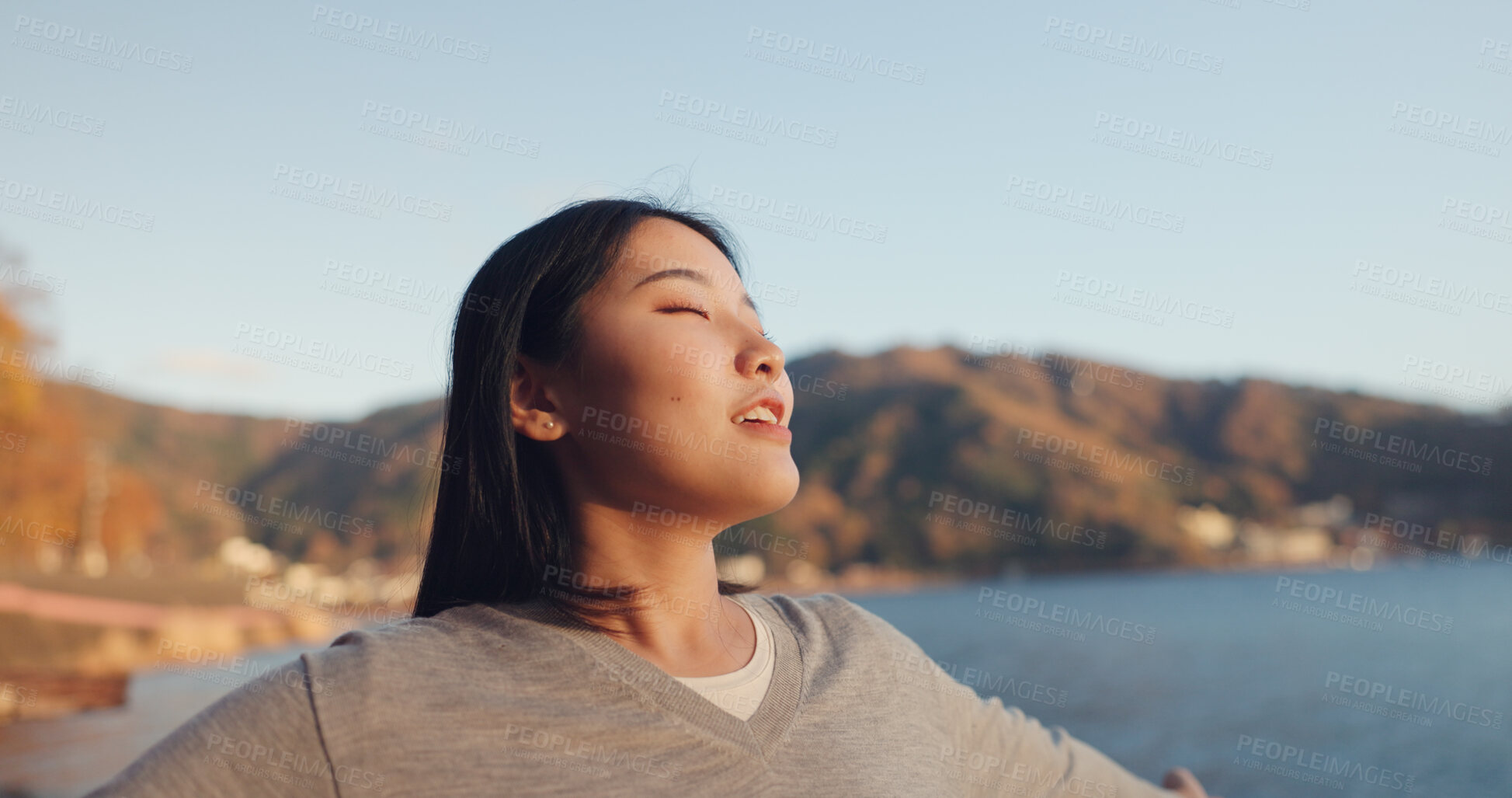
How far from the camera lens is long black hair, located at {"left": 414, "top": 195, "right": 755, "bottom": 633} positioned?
64.7 inches

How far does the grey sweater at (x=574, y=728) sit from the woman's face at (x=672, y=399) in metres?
0.26

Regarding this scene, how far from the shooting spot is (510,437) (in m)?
1.65

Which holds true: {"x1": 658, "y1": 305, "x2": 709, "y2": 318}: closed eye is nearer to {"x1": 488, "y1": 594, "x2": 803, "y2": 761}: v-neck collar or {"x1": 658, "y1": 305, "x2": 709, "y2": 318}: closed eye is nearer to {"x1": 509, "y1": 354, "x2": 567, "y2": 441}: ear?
{"x1": 509, "y1": 354, "x2": 567, "y2": 441}: ear

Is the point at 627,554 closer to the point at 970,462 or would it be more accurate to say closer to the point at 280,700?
the point at 280,700

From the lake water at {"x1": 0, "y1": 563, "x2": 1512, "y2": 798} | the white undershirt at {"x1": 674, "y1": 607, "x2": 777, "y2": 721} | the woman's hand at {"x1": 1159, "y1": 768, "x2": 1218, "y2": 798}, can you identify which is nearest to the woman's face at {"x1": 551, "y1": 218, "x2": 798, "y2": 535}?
the white undershirt at {"x1": 674, "y1": 607, "x2": 777, "y2": 721}

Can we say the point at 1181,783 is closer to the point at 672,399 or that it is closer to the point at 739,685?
the point at 739,685

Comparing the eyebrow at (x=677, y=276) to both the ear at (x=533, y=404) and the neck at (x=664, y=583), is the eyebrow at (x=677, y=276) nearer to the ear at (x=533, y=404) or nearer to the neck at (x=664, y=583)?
the ear at (x=533, y=404)

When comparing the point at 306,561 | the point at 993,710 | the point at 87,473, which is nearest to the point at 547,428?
the point at 993,710

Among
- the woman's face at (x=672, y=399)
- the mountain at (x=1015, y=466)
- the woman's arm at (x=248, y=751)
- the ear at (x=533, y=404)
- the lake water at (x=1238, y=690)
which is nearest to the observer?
the woman's arm at (x=248, y=751)

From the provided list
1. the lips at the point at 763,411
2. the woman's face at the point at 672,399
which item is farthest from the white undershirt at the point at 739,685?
the lips at the point at 763,411

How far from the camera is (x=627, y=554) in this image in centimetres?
166

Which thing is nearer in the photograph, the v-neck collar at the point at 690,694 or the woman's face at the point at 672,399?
the v-neck collar at the point at 690,694

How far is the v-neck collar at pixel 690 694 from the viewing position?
140 cm

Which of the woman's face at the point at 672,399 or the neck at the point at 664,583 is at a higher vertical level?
the woman's face at the point at 672,399
